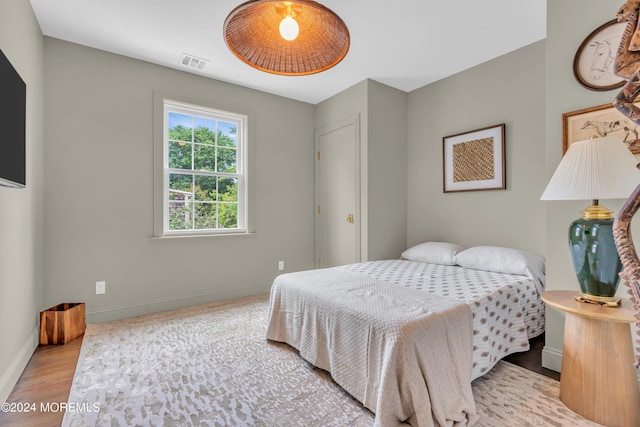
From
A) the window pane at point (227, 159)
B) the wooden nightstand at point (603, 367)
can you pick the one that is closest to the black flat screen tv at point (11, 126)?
the window pane at point (227, 159)

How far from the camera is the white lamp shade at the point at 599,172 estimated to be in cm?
141

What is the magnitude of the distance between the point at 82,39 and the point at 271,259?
2.88 metres

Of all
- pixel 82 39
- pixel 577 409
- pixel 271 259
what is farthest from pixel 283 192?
pixel 577 409

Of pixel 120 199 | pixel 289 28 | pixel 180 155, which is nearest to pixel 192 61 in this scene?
pixel 180 155

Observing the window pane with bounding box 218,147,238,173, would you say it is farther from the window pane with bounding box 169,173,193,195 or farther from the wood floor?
the wood floor

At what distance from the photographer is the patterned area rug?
153cm

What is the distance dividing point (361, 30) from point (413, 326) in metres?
2.37

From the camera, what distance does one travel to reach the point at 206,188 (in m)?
3.49

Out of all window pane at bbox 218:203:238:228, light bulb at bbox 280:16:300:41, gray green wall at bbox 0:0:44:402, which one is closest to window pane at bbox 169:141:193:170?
window pane at bbox 218:203:238:228

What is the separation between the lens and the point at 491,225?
3.05 m

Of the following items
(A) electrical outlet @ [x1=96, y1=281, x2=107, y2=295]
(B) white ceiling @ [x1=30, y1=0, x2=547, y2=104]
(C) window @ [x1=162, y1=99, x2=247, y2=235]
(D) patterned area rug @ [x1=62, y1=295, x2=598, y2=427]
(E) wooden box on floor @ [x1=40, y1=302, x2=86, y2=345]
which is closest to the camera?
(D) patterned area rug @ [x1=62, y1=295, x2=598, y2=427]

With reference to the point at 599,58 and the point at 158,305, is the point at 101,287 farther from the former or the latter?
the point at 599,58

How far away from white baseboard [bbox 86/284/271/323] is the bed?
1307 mm

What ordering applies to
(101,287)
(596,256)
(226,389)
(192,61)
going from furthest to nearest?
(192,61) < (101,287) < (226,389) < (596,256)
